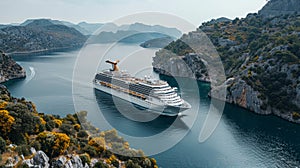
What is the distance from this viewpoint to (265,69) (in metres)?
58.2

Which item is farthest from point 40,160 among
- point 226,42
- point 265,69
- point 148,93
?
point 226,42

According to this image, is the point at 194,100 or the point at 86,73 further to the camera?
the point at 86,73

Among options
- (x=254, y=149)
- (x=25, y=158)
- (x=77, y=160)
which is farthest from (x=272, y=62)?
(x=25, y=158)

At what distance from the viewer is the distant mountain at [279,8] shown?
10106 centimetres

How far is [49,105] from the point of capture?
5122 cm

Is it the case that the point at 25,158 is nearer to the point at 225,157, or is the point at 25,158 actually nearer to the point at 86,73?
the point at 225,157

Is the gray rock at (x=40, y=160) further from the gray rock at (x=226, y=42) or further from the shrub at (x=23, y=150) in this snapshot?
the gray rock at (x=226, y=42)

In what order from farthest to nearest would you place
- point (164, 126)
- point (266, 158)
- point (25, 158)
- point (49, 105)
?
point (49, 105)
point (164, 126)
point (266, 158)
point (25, 158)

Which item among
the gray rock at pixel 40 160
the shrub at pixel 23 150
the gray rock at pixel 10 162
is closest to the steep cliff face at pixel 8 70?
the shrub at pixel 23 150

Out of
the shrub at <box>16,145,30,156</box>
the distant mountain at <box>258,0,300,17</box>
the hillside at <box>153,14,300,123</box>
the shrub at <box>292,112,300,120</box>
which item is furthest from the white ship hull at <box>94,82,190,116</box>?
the distant mountain at <box>258,0,300,17</box>

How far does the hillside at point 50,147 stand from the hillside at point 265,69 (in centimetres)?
3229

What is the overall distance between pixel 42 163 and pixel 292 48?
5614cm

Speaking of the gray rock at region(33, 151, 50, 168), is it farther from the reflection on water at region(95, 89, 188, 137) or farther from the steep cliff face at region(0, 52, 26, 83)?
the steep cliff face at region(0, 52, 26, 83)

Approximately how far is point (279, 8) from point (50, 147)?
10901 cm
